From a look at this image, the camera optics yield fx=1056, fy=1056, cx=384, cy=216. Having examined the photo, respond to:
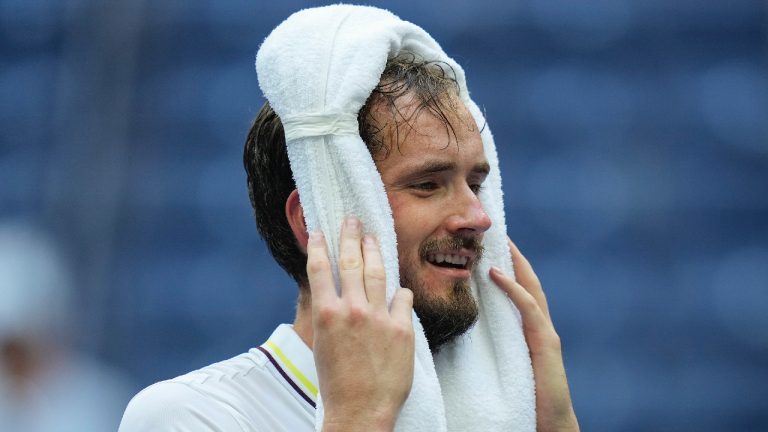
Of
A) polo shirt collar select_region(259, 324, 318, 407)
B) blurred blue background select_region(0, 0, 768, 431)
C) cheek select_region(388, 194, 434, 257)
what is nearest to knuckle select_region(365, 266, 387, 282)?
cheek select_region(388, 194, 434, 257)

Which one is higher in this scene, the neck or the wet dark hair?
the wet dark hair

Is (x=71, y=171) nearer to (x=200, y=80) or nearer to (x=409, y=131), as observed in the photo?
(x=200, y=80)

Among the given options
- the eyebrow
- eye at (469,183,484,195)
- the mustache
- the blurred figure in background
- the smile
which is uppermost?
the eyebrow

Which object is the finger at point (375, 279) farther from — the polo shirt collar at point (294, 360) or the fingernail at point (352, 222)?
the polo shirt collar at point (294, 360)

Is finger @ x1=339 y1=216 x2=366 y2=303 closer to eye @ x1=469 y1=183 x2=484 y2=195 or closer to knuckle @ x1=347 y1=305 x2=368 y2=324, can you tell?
knuckle @ x1=347 y1=305 x2=368 y2=324

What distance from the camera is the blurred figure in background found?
321 centimetres

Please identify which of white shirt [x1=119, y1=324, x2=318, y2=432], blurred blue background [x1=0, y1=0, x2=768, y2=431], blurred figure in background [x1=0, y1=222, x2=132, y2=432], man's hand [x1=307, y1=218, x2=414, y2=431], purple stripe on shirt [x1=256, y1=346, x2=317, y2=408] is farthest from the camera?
blurred blue background [x1=0, y1=0, x2=768, y2=431]

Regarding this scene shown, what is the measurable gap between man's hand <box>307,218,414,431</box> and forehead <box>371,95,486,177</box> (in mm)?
162

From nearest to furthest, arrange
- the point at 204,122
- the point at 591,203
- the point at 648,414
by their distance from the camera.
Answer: the point at 648,414
the point at 591,203
the point at 204,122

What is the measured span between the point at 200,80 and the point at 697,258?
2.03m

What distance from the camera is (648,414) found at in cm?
349

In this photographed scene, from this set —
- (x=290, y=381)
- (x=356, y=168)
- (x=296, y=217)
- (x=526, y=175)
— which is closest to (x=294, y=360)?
(x=290, y=381)

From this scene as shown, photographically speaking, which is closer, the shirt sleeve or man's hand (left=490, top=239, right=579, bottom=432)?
the shirt sleeve

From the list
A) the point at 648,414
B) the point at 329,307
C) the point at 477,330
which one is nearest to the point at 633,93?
the point at 648,414
